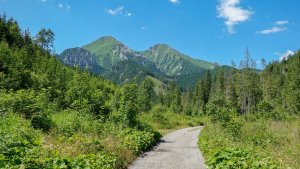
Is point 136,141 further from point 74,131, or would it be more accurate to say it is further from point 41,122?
point 41,122

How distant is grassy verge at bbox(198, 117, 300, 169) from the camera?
43.6 ft

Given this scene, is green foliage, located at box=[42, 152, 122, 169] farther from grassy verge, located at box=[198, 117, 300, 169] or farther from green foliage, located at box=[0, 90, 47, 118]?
green foliage, located at box=[0, 90, 47, 118]

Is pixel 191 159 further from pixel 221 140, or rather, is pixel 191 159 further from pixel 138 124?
pixel 138 124

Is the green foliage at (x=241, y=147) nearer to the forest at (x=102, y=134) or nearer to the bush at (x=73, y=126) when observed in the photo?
the forest at (x=102, y=134)

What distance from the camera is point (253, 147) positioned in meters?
18.0

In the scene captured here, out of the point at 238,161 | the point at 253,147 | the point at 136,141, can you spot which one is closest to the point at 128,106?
the point at 136,141

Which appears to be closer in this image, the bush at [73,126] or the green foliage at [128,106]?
the bush at [73,126]

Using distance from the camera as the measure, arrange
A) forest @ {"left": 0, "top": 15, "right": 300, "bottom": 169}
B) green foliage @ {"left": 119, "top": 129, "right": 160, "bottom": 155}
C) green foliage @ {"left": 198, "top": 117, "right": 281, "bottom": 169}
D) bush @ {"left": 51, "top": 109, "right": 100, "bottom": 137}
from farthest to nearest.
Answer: green foliage @ {"left": 119, "top": 129, "right": 160, "bottom": 155}
bush @ {"left": 51, "top": 109, "right": 100, "bottom": 137}
green foliage @ {"left": 198, "top": 117, "right": 281, "bottom": 169}
forest @ {"left": 0, "top": 15, "right": 300, "bottom": 169}

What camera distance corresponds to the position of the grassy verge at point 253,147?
13.3m

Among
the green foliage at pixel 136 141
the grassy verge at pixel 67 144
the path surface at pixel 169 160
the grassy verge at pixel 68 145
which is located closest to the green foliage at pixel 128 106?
the grassy verge at pixel 67 144

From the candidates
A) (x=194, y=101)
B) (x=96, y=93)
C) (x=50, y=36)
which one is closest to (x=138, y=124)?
(x=96, y=93)

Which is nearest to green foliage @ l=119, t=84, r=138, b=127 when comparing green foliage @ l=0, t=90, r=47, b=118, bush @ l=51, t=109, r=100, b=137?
bush @ l=51, t=109, r=100, b=137

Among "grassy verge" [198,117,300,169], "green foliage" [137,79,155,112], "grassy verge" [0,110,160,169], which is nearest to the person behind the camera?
"grassy verge" [0,110,160,169]

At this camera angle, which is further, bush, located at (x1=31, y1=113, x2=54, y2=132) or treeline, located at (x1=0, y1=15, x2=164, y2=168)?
bush, located at (x1=31, y1=113, x2=54, y2=132)
